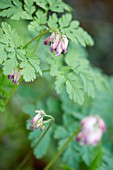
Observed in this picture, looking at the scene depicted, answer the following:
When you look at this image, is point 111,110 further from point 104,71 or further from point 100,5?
point 100,5

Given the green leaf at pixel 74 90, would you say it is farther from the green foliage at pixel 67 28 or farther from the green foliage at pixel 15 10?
the green foliage at pixel 15 10

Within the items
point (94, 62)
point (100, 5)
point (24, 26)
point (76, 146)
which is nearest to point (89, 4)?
point (100, 5)

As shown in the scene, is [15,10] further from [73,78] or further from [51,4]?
[73,78]

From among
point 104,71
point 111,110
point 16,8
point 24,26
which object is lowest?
point 104,71

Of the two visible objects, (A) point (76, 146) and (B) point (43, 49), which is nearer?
(A) point (76, 146)

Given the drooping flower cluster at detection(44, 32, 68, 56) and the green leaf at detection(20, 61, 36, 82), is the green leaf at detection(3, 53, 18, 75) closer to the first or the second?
the green leaf at detection(20, 61, 36, 82)

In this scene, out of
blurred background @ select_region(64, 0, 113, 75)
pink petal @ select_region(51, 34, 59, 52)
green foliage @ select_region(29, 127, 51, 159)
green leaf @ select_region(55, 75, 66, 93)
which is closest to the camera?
pink petal @ select_region(51, 34, 59, 52)

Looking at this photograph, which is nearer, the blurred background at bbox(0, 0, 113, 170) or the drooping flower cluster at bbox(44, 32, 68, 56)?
the drooping flower cluster at bbox(44, 32, 68, 56)

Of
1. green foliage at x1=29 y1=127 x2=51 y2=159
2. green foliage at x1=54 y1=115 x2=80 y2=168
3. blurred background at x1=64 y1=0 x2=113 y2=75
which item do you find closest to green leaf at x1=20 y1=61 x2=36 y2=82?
green foliage at x1=29 y1=127 x2=51 y2=159
